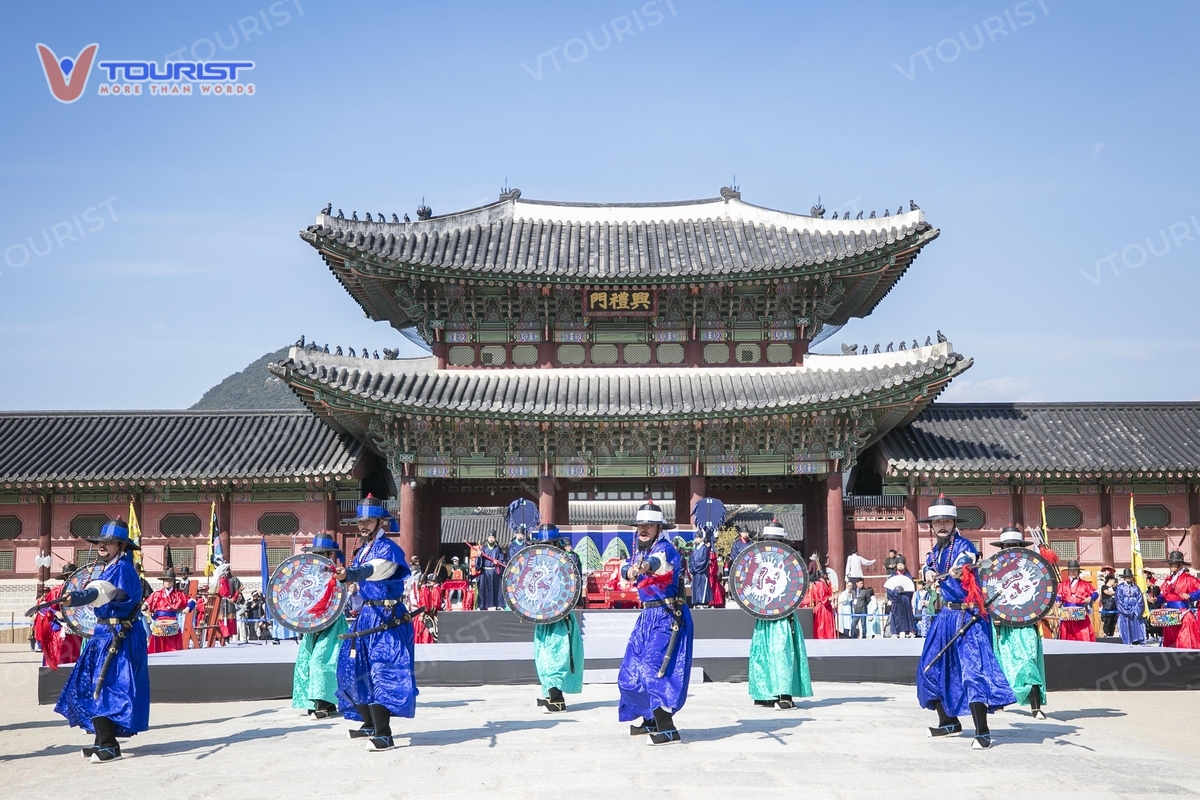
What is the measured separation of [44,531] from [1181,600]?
21.8 metres

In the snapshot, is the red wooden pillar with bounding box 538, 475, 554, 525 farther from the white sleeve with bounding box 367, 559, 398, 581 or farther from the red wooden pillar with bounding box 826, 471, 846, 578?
the white sleeve with bounding box 367, 559, 398, 581

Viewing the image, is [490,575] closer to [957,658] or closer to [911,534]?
[911,534]

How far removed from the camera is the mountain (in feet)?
367

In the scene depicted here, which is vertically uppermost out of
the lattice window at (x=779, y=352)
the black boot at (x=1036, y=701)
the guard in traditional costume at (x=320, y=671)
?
the lattice window at (x=779, y=352)

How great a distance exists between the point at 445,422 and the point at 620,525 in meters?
4.20

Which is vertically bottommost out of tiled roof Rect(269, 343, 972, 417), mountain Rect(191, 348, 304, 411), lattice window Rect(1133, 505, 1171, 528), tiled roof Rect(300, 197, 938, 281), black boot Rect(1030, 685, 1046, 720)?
black boot Rect(1030, 685, 1046, 720)

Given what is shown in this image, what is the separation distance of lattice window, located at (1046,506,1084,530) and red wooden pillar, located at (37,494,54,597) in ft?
69.8

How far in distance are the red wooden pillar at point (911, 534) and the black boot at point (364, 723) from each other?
632 inches

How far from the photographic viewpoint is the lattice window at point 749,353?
25.0 metres

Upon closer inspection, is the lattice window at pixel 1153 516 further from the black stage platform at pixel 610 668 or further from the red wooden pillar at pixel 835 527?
the black stage platform at pixel 610 668

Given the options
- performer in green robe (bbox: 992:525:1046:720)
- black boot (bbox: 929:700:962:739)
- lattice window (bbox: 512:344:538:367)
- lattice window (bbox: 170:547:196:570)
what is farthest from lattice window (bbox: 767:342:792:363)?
black boot (bbox: 929:700:962:739)

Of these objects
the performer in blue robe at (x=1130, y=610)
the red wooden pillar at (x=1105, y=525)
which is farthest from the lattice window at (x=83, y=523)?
the red wooden pillar at (x=1105, y=525)

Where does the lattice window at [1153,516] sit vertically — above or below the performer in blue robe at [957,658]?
above

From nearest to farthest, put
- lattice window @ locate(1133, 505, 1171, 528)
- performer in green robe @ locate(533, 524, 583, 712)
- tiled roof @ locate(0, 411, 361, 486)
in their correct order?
1. performer in green robe @ locate(533, 524, 583, 712)
2. tiled roof @ locate(0, 411, 361, 486)
3. lattice window @ locate(1133, 505, 1171, 528)
